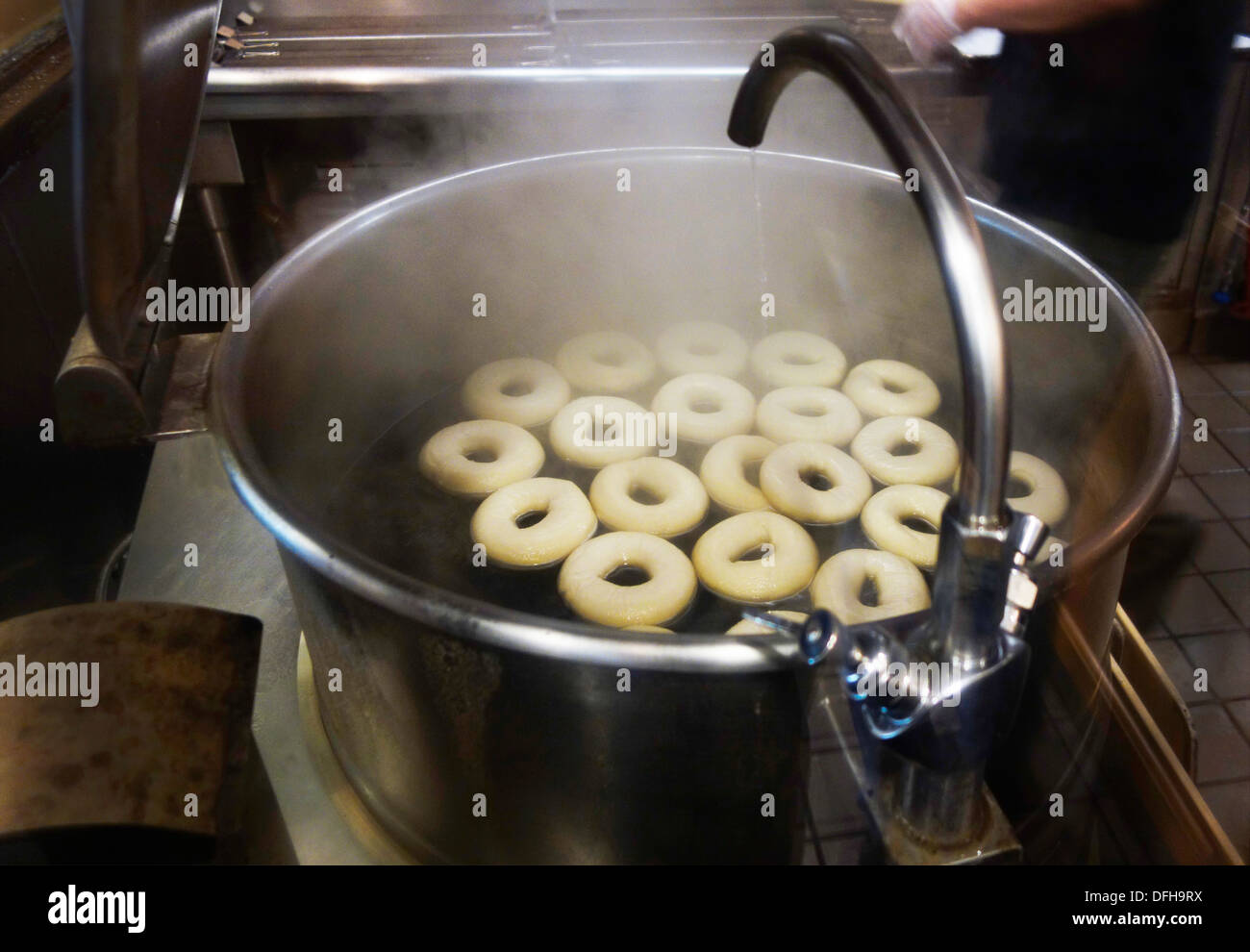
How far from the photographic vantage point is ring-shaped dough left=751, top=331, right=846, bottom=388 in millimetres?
2223

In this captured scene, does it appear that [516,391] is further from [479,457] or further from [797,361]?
[797,361]

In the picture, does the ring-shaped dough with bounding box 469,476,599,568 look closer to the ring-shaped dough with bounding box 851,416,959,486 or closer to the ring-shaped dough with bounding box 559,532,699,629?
the ring-shaped dough with bounding box 559,532,699,629

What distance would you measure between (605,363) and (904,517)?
2.68 ft

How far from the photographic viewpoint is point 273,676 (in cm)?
157

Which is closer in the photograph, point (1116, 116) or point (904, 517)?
point (904, 517)

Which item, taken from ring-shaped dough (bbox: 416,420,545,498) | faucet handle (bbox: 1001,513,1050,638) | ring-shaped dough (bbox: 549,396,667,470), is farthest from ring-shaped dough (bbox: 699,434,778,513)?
faucet handle (bbox: 1001,513,1050,638)

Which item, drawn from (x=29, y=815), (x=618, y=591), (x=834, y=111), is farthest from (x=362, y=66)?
(x=29, y=815)

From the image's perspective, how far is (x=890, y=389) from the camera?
2.23 m

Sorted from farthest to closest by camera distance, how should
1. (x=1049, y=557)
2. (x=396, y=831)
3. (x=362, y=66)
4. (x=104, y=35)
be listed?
1. (x=362, y=66)
2. (x=396, y=831)
3. (x=1049, y=557)
4. (x=104, y=35)

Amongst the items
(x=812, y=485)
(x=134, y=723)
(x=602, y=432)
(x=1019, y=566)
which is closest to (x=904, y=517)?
(x=812, y=485)

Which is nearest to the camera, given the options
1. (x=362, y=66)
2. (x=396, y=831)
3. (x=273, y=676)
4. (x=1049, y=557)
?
(x=1049, y=557)
